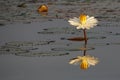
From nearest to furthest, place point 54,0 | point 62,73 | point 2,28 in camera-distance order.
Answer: point 62,73 → point 2,28 → point 54,0

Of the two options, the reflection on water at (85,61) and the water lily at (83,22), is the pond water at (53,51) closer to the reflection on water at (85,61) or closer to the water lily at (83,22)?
the reflection on water at (85,61)

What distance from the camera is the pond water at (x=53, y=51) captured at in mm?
3020

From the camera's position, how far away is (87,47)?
3676mm

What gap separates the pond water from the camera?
3020 mm

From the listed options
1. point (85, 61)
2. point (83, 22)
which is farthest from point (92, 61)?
point (83, 22)

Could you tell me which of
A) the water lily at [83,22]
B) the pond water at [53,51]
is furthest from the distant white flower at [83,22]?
the pond water at [53,51]

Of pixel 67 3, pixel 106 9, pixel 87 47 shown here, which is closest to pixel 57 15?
pixel 106 9

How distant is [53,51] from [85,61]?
52cm

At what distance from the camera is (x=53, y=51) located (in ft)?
11.8

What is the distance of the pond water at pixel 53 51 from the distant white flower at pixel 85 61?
0.03 meters

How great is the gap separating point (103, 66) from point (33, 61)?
0.58 meters

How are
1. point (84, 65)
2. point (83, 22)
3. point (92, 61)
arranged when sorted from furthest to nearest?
point (83, 22) → point (92, 61) → point (84, 65)

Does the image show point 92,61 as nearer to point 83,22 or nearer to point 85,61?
point 85,61

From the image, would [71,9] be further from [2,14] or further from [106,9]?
[2,14]
